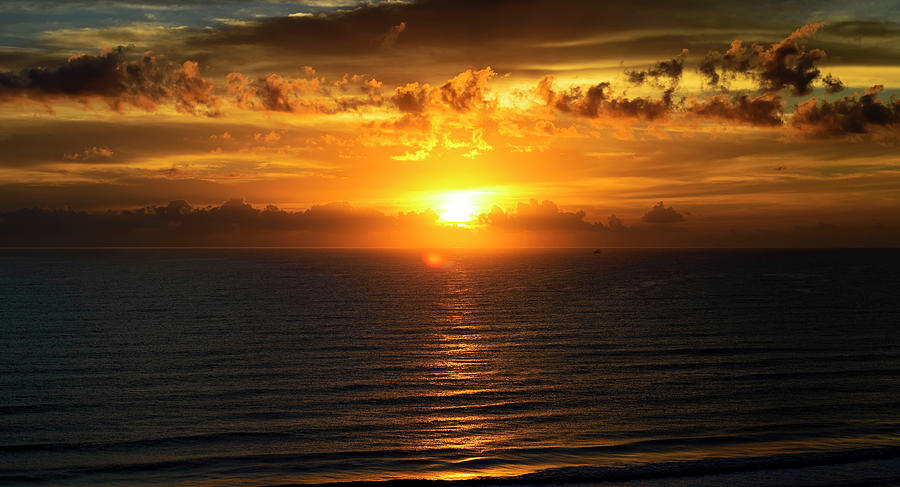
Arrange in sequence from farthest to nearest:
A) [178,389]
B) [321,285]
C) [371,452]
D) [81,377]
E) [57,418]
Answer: [321,285], [81,377], [178,389], [57,418], [371,452]

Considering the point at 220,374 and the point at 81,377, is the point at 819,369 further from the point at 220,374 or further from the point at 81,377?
the point at 81,377

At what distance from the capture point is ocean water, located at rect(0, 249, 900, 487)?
2923cm

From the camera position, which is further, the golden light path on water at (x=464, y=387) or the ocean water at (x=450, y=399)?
the golden light path on water at (x=464, y=387)

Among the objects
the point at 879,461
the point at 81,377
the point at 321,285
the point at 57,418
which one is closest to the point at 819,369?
the point at 879,461

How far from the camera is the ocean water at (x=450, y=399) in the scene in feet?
95.9

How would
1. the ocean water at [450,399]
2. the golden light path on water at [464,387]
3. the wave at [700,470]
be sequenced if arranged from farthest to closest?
the golden light path on water at [464,387], the ocean water at [450,399], the wave at [700,470]

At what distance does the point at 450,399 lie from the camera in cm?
4231

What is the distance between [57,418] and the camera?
3709 centimetres

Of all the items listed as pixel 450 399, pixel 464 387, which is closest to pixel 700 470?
pixel 450 399

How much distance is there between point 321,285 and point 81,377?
105953 millimetres

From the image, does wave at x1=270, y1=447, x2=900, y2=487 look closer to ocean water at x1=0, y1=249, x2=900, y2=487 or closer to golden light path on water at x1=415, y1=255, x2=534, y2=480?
ocean water at x1=0, y1=249, x2=900, y2=487

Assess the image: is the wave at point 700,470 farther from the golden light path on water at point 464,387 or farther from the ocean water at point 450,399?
Result: the golden light path on water at point 464,387

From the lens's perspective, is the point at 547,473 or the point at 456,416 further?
the point at 456,416

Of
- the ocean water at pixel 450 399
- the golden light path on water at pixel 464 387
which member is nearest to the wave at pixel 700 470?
the ocean water at pixel 450 399
